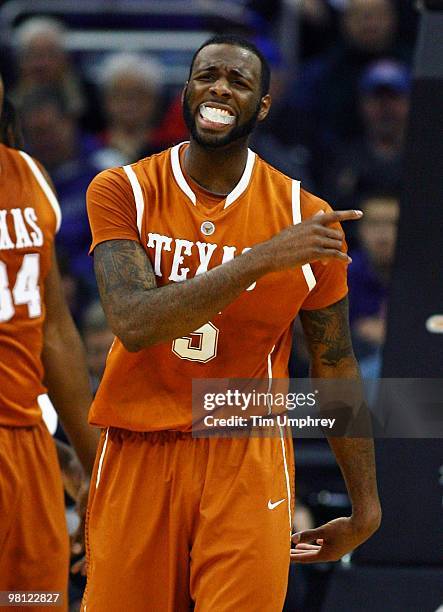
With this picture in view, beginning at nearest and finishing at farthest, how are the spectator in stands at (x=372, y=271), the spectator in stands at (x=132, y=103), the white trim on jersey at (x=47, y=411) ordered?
the white trim on jersey at (x=47, y=411) < the spectator in stands at (x=372, y=271) < the spectator in stands at (x=132, y=103)

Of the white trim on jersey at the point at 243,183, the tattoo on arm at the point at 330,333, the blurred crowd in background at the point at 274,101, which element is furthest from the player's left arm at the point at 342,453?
the blurred crowd in background at the point at 274,101

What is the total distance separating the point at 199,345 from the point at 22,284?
83 cm

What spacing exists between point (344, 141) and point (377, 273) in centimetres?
152

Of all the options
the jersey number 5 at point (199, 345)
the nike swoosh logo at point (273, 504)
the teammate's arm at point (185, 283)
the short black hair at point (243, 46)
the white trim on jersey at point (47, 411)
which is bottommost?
the nike swoosh logo at point (273, 504)

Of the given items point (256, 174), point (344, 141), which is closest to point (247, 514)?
point (256, 174)

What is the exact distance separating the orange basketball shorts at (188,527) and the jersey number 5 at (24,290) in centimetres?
74

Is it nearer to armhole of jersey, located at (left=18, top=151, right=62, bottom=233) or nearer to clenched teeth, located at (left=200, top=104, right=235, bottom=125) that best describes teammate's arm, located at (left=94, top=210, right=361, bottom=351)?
clenched teeth, located at (left=200, top=104, right=235, bottom=125)

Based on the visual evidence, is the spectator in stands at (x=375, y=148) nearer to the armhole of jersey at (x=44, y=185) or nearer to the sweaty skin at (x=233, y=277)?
the armhole of jersey at (x=44, y=185)

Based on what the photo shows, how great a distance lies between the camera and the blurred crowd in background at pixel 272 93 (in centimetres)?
771

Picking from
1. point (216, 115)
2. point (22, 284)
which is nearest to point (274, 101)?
point (22, 284)

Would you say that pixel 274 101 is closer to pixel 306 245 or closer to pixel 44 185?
pixel 44 185

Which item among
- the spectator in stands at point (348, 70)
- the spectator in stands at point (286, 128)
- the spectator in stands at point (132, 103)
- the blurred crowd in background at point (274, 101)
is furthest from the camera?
the spectator in stands at point (348, 70)

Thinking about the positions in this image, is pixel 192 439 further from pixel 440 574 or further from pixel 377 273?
pixel 377 273

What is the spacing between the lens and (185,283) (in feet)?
11.1
